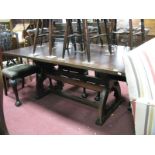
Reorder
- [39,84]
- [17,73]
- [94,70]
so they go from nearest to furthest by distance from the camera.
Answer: [94,70], [17,73], [39,84]

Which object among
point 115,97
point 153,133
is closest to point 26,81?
point 115,97

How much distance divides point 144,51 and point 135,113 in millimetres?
604

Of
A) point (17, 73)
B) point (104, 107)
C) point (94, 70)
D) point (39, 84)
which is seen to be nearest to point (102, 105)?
point (104, 107)

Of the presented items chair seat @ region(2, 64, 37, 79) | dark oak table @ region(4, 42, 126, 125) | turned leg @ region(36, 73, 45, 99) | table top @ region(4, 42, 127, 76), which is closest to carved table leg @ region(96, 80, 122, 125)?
dark oak table @ region(4, 42, 126, 125)

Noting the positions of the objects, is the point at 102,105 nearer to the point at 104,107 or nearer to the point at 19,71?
the point at 104,107

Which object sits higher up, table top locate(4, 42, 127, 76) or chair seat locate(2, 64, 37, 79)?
table top locate(4, 42, 127, 76)

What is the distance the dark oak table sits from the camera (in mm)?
2015

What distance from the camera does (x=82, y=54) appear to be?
2521mm

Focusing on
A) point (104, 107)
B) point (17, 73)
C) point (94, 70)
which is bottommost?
point (104, 107)

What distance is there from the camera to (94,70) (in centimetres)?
196

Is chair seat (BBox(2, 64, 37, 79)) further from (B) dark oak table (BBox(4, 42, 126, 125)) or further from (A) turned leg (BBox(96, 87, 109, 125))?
(A) turned leg (BBox(96, 87, 109, 125))

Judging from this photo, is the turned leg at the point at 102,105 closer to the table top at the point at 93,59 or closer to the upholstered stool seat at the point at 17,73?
the table top at the point at 93,59

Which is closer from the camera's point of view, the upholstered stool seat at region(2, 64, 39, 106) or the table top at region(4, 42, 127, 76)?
the table top at region(4, 42, 127, 76)
